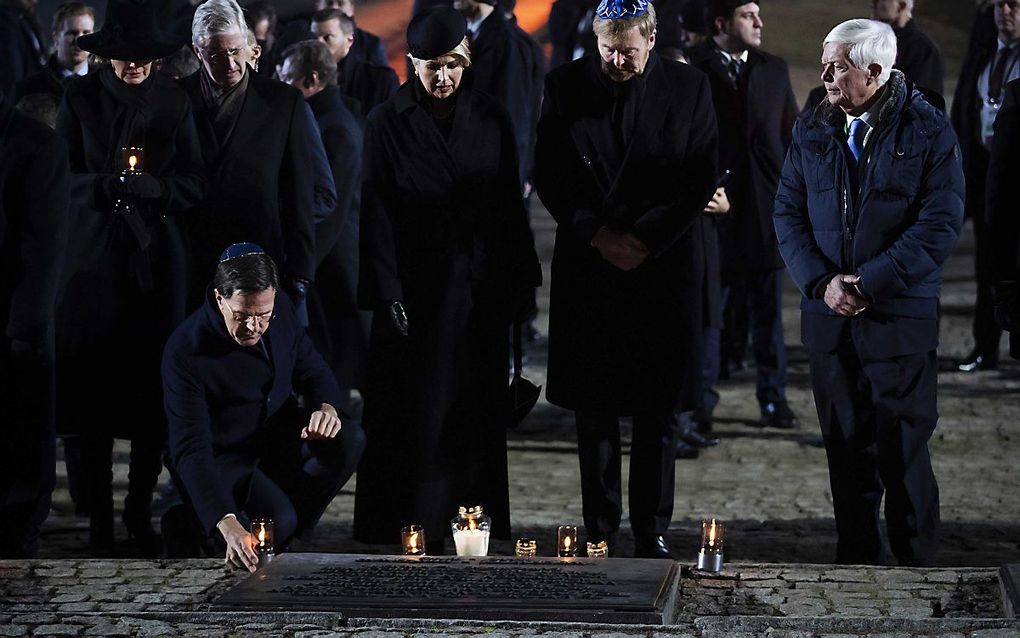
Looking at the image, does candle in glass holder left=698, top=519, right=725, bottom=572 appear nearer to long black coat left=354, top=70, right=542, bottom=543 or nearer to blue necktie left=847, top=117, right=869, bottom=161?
long black coat left=354, top=70, right=542, bottom=543

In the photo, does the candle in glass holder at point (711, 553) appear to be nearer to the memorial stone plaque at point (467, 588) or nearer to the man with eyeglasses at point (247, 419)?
the memorial stone plaque at point (467, 588)

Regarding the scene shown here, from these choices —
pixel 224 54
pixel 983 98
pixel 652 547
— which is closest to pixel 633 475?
pixel 652 547

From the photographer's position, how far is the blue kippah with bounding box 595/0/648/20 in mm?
7051

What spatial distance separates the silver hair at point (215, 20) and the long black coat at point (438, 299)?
0.73 meters

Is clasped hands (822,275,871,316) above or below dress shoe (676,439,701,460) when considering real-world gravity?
above

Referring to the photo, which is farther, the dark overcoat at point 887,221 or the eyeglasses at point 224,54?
the eyeglasses at point 224,54

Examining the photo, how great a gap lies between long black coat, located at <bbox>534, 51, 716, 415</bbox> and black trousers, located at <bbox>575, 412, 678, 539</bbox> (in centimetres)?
7

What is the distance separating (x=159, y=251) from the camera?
25.2 ft

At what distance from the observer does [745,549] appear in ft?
25.1

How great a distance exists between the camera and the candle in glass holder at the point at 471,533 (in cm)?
666

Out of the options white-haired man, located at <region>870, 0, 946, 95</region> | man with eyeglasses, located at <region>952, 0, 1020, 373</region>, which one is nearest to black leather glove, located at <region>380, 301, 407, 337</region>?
white-haired man, located at <region>870, 0, 946, 95</region>

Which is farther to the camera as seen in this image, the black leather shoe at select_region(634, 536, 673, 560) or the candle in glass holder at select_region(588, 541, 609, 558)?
the black leather shoe at select_region(634, 536, 673, 560)

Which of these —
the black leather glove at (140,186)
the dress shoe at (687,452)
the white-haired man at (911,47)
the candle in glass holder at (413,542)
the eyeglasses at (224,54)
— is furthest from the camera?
the white-haired man at (911,47)

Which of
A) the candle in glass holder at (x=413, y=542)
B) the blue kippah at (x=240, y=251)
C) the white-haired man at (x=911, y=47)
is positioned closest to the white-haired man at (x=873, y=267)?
the candle in glass holder at (x=413, y=542)
